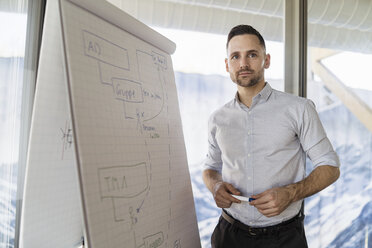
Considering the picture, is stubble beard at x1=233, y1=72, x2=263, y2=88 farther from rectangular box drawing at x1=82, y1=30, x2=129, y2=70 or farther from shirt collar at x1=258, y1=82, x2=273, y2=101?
rectangular box drawing at x1=82, y1=30, x2=129, y2=70

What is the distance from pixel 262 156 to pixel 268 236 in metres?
0.39

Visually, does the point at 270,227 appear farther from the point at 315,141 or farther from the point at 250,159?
the point at 315,141

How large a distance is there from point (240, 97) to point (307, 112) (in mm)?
374

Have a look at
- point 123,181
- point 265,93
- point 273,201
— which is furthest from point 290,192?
point 123,181

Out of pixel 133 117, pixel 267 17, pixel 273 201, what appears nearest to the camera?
pixel 133 117

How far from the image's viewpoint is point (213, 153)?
172 centimetres

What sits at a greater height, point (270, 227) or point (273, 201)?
point (273, 201)

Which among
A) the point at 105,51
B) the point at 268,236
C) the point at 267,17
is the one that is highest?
the point at 267,17

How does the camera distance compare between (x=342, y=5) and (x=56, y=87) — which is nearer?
(x=56, y=87)

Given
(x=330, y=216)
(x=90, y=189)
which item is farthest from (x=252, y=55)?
(x=330, y=216)

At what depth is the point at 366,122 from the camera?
2230mm

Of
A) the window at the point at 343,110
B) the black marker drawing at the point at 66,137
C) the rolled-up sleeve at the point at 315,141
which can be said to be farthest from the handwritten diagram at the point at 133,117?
the window at the point at 343,110

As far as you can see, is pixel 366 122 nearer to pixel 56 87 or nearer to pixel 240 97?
pixel 240 97

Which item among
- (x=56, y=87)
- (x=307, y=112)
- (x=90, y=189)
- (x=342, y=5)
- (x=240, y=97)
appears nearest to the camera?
(x=90, y=189)
